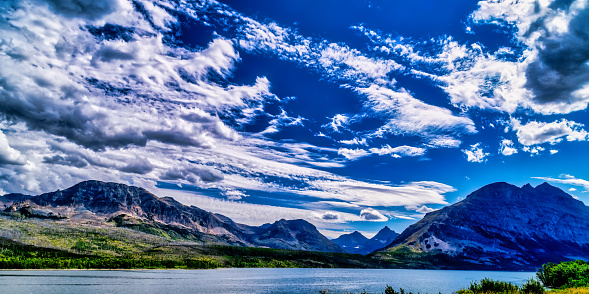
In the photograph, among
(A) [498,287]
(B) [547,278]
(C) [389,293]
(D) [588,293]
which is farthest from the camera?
(B) [547,278]

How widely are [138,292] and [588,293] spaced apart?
14132 centimetres

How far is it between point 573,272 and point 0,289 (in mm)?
221402

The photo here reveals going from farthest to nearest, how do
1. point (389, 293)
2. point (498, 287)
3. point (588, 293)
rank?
1. point (498, 287)
2. point (389, 293)
3. point (588, 293)

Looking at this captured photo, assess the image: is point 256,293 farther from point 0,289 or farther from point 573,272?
point 573,272

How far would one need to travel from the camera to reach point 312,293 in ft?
455

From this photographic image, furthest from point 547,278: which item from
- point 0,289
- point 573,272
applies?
point 0,289

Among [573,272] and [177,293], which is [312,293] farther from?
[573,272]

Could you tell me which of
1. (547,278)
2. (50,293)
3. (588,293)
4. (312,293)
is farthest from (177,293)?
(547,278)

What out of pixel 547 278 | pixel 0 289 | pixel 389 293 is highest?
pixel 389 293

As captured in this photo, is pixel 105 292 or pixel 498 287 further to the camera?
pixel 105 292

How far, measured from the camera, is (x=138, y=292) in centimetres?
13450

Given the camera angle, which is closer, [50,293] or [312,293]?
[50,293]

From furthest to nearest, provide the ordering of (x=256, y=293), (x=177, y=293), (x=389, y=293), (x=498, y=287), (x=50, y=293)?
(x=256, y=293) → (x=177, y=293) → (x=50, y=293) → (x=498, y=287) → (x=389, y=293)

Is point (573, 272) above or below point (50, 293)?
above
